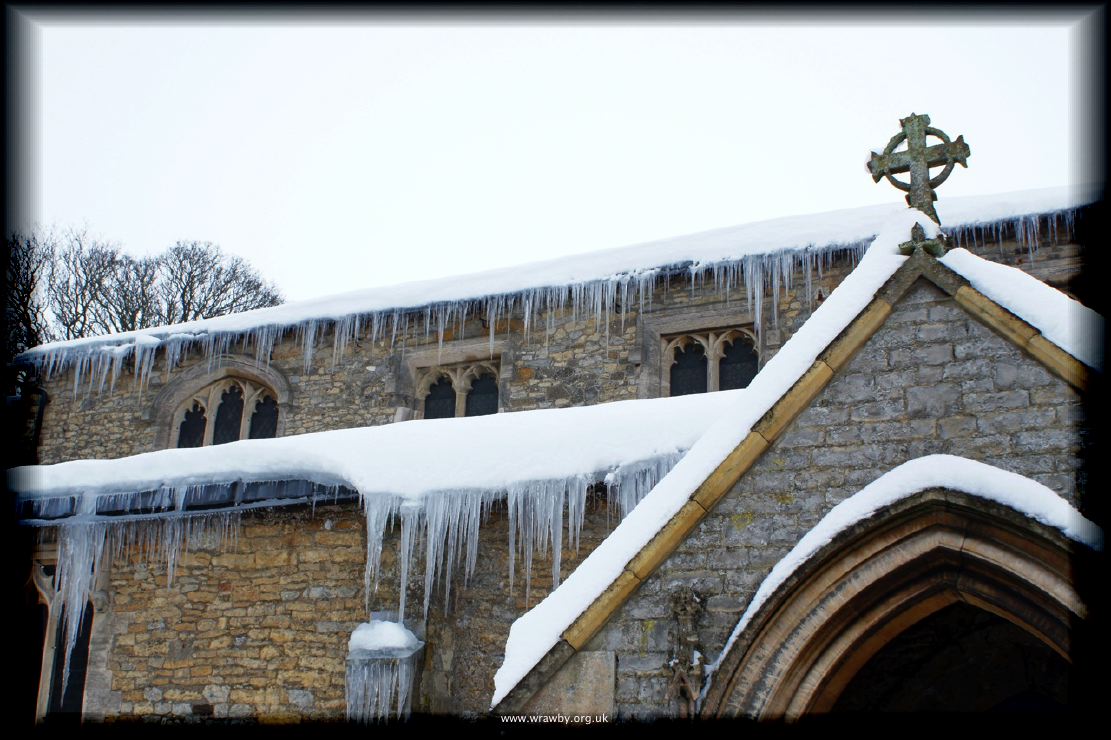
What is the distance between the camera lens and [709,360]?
10766mm

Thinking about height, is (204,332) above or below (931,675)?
above

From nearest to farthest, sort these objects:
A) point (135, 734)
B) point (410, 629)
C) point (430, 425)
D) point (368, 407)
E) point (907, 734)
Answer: point (907, 734)
point (410, 629)
point (135, 734)
point (430, 425)
point (368, 407)

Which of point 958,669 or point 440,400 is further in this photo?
point 440,400

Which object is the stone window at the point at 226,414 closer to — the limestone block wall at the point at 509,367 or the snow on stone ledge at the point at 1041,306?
the limestone block wall at the point at 509,367

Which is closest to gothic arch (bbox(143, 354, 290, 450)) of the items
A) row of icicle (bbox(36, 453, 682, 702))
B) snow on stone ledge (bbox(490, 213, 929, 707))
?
row of icicle (bbox(36, 453, 682, 702))

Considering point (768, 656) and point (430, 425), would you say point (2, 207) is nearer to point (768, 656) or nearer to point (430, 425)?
point (768, 656)

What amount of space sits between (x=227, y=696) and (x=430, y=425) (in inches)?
115

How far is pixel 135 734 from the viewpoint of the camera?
342 inches

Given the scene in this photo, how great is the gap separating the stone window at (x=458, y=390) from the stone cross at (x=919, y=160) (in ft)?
21.5

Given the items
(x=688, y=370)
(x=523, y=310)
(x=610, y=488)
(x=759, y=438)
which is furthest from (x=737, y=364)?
(x=759, y=438)

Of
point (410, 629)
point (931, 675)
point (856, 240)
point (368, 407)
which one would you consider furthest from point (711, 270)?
point (931, 675)

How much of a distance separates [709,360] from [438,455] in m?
3.22

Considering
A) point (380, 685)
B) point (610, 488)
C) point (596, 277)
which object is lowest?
point (380, 685)

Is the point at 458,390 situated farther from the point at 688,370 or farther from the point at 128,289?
the point at 128,289
